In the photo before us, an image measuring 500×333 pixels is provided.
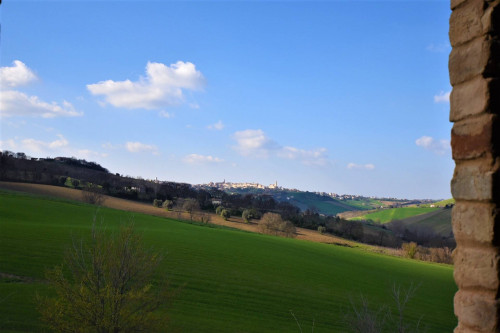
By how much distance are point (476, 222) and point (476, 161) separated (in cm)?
47

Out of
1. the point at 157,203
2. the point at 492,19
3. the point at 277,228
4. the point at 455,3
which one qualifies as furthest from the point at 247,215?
the point at 492,19

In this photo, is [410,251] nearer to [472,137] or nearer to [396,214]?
[472,137]

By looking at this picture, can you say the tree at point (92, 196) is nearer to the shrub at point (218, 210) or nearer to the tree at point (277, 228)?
the shrub at point (218, 210)

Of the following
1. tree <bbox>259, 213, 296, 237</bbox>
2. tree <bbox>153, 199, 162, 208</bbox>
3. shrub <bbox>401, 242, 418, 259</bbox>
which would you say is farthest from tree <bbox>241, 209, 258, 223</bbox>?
shrub <bbox>401, 242, 418, 259</bbox>

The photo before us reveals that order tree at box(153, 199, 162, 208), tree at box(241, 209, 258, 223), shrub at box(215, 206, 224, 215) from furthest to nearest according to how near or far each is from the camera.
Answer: shrub at box(215, 206, 224, 215) < tree at box(153, 199, 162, 208) < tree at box(241, 209, 258, 223)

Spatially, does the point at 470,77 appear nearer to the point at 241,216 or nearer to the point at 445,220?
the point at 241,216

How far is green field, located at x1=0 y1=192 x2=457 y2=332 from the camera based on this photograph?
1911 centimetres

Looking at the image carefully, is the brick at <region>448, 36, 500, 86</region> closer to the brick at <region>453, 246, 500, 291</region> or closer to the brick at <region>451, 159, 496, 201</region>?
the brick at <region>451, 159, 496, 201</region>

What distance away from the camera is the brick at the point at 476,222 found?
2826mm

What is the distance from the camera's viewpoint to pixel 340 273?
35094mm

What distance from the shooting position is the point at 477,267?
291 centimetres

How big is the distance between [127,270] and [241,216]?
219 ft

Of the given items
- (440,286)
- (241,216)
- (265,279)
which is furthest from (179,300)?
(241,216)

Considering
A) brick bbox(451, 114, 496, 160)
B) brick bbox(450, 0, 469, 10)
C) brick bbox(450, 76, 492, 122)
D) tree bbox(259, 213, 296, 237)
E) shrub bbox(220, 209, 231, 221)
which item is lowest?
tree bbox(259, 213, 296, 237)
